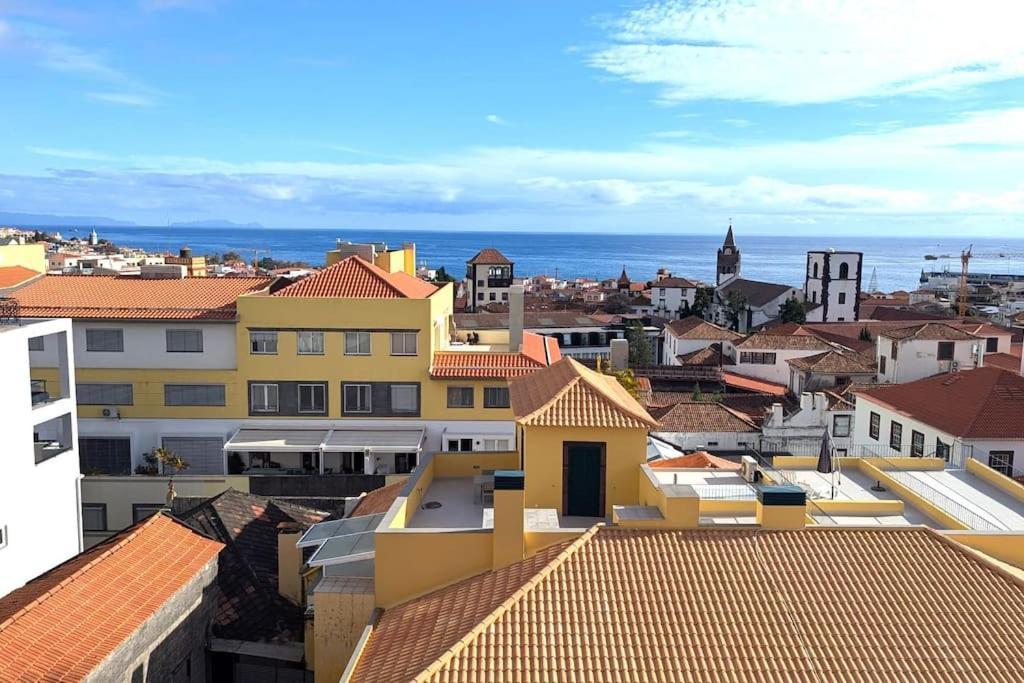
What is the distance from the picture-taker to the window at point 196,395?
101ft

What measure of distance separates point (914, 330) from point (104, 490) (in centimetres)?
4206

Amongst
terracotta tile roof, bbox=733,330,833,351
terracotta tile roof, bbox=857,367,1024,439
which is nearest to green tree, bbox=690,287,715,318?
terracotta tile roof, bbox=733,330,833,351

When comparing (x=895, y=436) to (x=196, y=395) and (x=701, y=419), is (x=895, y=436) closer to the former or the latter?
(x=701, y=419)

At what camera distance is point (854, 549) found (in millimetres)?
12305

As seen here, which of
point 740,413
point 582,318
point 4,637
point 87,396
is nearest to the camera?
point 4,637

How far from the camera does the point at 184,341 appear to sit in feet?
101

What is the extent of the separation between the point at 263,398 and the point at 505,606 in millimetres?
22412

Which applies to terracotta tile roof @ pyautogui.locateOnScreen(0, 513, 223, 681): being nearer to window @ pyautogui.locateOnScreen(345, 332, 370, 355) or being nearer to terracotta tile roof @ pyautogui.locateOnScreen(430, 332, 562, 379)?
window @ pyautogui.locateOnScreen(345, 332, 370, 355)

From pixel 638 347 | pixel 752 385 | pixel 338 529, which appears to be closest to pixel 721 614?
pixel 338 529

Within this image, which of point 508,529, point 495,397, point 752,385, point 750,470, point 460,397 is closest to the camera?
point 508,529

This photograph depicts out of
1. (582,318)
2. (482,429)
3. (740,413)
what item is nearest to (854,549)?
(482,429)

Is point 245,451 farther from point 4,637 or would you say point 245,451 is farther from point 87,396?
point 4,637

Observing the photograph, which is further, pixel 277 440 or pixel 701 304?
pixel 701 304

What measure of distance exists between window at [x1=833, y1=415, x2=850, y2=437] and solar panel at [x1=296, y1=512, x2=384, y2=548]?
31932 millimetres
